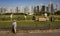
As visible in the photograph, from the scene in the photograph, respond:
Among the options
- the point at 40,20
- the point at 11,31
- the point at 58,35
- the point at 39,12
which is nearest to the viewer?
the point at 58,35

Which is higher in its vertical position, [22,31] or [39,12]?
[39,12]

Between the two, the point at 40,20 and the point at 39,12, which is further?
the point at 39,12

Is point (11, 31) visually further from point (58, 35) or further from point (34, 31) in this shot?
point (58, 35)

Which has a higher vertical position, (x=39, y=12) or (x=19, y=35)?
(x=39, y=12)

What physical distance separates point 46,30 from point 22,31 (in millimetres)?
1874

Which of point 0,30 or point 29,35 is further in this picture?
point 0,30

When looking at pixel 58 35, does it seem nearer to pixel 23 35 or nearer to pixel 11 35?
pixel 23 35

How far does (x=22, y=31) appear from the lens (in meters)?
10.7

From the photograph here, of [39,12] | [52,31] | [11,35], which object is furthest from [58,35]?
[39,12]

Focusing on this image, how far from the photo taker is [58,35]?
9539 millimetres

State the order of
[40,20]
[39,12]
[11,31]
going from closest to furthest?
[11,31] < [40,20] < [39,12]

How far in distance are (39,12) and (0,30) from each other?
42.2ft

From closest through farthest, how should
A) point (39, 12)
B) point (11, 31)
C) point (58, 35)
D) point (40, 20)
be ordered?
point (58, 35)
point (11, 31)
point (40, 20)
point (39, 12)

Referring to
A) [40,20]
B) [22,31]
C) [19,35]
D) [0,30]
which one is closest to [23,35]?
[19,35]
